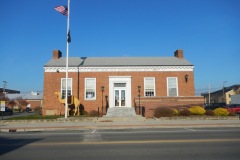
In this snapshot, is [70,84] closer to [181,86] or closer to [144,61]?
[144,61]

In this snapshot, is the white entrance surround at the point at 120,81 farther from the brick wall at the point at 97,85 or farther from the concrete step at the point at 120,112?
the concrete step at the point at 120,112

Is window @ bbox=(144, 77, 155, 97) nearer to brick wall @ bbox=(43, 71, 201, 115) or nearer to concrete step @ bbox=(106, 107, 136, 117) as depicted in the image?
brick wall @ bbox=(43, 71, 201, 115)

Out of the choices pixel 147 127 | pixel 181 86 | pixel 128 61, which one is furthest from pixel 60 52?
pixel 147 127

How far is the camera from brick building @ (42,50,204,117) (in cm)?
3080

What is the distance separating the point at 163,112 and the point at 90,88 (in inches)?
422

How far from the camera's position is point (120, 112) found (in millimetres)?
27969

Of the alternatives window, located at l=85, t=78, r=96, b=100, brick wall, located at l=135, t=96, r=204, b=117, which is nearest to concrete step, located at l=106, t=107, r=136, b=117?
brick wall, located at l=135, t=96, r=204, b=117

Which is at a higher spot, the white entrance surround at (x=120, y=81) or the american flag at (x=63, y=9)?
the american flag at (x=63, y=9)

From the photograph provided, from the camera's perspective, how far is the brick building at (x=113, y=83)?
30.8 metres

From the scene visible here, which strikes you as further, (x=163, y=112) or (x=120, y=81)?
(x=120, y=81)

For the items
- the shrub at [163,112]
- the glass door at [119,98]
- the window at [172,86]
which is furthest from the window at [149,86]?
the shrub at [163,112]

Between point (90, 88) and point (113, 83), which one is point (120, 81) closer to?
point (113, 83)

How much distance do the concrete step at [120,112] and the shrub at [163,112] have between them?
9.97 feet

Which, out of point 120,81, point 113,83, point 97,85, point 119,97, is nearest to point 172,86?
point 120,81
